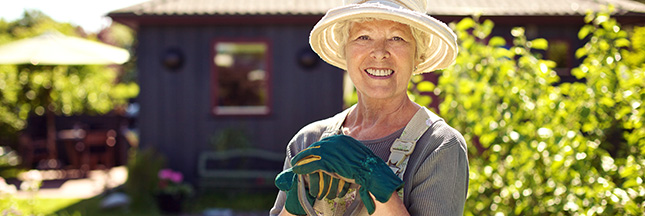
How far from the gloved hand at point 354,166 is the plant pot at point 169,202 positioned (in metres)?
6.58

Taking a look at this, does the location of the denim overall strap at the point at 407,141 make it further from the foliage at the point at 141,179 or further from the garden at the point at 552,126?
the foliage at the point at 141,179

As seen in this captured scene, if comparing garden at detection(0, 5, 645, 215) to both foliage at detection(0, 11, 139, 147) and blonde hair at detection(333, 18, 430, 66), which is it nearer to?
blonde hair at detection(333, 18, 430, 66)

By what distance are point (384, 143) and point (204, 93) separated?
7.94 m

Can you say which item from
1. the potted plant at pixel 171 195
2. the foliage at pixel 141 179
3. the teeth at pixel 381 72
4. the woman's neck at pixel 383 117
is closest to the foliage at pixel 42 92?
the foliage at pixel 141 179

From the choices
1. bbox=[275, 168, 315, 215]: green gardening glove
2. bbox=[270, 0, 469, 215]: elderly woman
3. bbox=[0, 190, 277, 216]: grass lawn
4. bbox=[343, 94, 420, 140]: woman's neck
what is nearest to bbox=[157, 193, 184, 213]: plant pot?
bbox=[0, 190, 277, 216]: grass lawn

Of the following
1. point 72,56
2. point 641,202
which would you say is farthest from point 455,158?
point 72,56

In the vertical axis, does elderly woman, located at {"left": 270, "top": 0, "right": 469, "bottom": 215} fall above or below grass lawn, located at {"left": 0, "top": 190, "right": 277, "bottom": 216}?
above

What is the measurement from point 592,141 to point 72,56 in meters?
8.89

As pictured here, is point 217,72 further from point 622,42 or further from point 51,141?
point 622,42

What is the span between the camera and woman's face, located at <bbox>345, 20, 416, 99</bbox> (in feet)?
5.43

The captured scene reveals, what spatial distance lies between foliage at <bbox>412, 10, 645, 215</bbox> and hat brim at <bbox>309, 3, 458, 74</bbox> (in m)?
1.28

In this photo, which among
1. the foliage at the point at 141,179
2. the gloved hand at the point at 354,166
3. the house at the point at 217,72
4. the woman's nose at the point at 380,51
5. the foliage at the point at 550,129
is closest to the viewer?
the gloved hand at the point at 354,166

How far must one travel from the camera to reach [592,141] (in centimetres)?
304

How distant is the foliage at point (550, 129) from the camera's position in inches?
111
